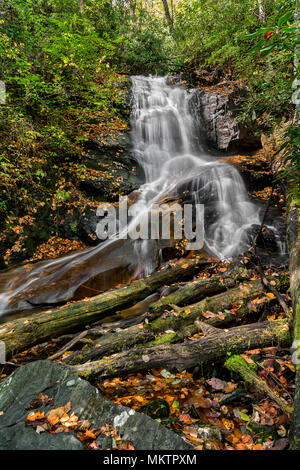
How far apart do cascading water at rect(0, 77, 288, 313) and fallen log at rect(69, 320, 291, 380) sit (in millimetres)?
3027

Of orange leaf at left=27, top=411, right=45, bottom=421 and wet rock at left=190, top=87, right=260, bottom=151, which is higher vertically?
wet rock at left=190, top=87, right=260, bottom=151

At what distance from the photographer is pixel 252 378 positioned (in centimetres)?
224

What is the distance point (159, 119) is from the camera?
12109mm

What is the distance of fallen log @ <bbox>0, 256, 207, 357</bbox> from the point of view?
3365mm

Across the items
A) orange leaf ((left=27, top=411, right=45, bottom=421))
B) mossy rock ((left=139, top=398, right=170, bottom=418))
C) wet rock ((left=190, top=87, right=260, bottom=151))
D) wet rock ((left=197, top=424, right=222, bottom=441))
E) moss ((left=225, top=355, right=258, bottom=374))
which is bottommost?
mossy rock ((left=139, top=398, right=170, bottom=418))

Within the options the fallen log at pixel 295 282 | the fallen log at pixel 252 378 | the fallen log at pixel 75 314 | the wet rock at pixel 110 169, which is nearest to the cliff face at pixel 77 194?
the wet rock at pixel 110 169

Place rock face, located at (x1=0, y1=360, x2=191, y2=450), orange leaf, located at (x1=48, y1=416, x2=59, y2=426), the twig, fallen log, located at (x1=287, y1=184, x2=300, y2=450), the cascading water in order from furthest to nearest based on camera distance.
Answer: the cascading water < the twig < orange leaf, located at (x1=48, y1=416, x2=59, y2=426) < rock face, located at (x1=0, y1=360, x2=191, y2=450) < fallen log, located at (x1=287, y1=184, x2=300, y2=450)

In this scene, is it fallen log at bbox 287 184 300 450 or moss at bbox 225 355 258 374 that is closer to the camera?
fallen log at bbox 287 184 300 450

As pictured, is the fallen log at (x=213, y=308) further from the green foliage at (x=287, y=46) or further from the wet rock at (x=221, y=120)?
the wet rock at (x=221, y=120)

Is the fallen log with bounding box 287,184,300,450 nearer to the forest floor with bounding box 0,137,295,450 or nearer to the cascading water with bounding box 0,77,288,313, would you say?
the forest floor with bounding box 0,137,295,450

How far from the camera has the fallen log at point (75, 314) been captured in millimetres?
3365

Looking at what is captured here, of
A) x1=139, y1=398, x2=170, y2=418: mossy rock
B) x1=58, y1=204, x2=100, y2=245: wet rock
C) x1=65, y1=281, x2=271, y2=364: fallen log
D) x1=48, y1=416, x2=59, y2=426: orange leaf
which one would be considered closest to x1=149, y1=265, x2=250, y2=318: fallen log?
x1=65, y1=281, x2=271, y2=364: fallen log

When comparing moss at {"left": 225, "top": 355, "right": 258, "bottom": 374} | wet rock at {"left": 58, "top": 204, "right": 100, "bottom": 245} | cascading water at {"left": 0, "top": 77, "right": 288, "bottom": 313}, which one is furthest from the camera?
wet rock at {"left": 58, "top": 204, "right": 100, "bottom": 245}
